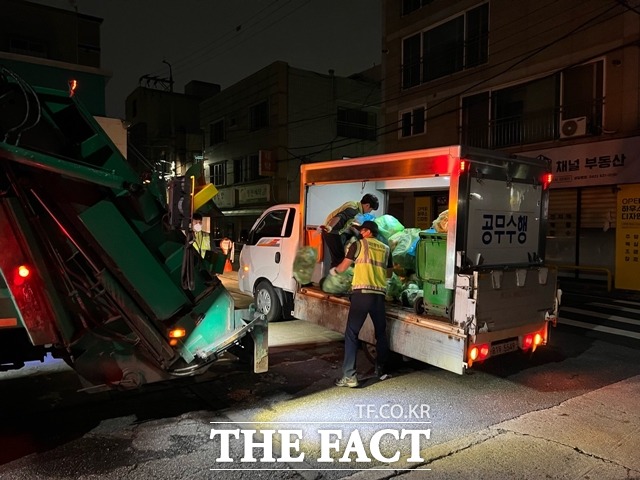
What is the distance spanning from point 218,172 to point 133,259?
29.3 m

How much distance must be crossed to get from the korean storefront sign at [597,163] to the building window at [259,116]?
52.0ft

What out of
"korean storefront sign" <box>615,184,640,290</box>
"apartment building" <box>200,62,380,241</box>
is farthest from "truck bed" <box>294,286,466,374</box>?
"apartment building" <box>200,62,380,241</box>

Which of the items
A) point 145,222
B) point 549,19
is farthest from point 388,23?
point 145,222

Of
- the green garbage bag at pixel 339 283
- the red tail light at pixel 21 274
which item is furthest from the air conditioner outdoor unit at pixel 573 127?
the red tail light at pixel 21 274

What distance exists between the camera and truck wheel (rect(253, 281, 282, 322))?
27.9 ft

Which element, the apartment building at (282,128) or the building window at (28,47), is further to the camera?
the apartment building at (282,128)

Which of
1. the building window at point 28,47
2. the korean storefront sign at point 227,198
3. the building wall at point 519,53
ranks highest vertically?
the building window at point 28,47

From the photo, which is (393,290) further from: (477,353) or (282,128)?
(282,128)

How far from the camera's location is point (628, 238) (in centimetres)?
1307

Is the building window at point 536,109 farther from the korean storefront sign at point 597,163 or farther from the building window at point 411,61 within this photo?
the building window at point 411,61

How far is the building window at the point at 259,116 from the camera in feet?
88.2

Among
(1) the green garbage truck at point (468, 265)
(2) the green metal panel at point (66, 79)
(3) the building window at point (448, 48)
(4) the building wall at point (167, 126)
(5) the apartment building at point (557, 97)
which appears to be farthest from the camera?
(4) the building wall at point (167, 126)

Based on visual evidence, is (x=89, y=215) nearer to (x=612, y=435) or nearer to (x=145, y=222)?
(x=145, y=222)

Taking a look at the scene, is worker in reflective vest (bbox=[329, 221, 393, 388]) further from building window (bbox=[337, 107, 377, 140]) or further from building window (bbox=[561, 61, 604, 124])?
building window (bbox=[337, 107, 377, 140])
